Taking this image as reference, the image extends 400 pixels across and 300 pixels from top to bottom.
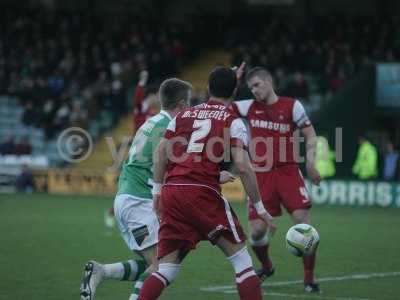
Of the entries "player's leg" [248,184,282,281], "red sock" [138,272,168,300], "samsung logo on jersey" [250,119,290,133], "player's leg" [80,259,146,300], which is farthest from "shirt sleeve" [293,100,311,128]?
"red sock" [138,272,168,300]

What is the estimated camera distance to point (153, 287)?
868cm

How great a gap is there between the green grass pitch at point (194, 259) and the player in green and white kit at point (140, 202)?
0.99m

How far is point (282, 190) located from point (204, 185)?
10.9 feet

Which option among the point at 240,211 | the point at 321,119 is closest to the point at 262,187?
the point at 240,211

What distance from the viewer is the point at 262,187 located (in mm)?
12156

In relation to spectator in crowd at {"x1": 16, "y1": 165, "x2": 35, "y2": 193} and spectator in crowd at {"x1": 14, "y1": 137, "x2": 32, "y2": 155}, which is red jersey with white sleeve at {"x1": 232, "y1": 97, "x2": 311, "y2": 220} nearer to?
spectator in crowd at {"x1": 16, "y1": 165, "x2": 35, "y2": 193}

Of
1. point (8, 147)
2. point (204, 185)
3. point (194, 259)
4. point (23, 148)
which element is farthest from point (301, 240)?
point (8, 147)

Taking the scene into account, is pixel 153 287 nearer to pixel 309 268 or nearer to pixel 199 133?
pixel 199 133

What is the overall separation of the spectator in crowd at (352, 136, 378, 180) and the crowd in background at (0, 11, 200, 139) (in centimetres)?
763

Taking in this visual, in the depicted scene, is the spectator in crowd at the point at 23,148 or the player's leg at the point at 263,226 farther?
the spectator in crowd at the point at 23,148

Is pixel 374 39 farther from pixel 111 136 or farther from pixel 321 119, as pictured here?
pixel 111 136

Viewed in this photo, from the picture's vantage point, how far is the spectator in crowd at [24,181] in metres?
30.8

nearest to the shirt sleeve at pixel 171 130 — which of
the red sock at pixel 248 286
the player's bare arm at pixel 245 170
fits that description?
the player's bare arm at pixel 245 170

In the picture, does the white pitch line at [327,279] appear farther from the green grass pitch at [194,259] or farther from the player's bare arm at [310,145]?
the player's bare arm at [310,145]
